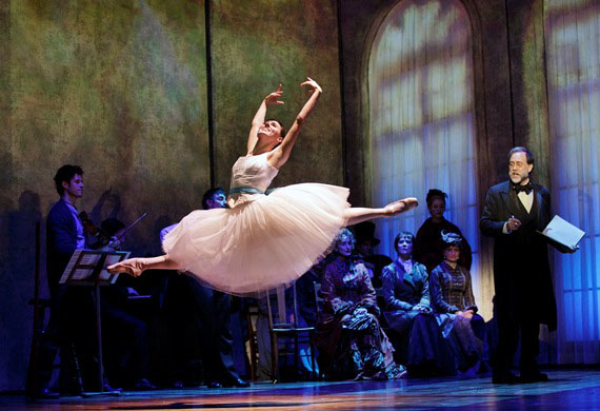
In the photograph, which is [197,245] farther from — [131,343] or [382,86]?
[382,86]

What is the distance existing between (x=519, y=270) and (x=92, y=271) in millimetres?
2958

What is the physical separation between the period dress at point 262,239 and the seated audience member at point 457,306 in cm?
369

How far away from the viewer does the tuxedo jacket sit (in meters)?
6.41

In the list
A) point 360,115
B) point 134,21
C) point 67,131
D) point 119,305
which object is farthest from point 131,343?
point 360,115

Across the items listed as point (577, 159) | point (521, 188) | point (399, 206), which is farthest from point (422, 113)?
point (399, 206)

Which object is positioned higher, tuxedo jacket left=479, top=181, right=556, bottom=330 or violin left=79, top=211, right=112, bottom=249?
violin left=79, top=211, right=112, bottom=249

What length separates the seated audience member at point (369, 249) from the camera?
9617mm

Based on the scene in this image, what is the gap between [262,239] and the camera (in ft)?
17.1

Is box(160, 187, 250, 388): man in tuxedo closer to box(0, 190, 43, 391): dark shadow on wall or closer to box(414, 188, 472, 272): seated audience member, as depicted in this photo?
box(0, 190, 43, 391): dark shadow on wall

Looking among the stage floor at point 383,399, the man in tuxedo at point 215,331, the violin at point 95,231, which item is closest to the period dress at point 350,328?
the man in tuxedo at point 215,331

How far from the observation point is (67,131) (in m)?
8.65

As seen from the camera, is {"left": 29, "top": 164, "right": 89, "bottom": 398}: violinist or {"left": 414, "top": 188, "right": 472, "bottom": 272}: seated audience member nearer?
{"left": 29, "top": 164, "right": 89, "bottom": 398}: violinist

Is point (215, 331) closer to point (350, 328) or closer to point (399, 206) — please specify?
point (350, 328)

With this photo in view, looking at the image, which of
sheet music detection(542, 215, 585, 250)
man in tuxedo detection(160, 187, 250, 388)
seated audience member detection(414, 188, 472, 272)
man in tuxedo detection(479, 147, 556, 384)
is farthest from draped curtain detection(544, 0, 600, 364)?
man in tuxedo detection(160, 187, 250, 388)
